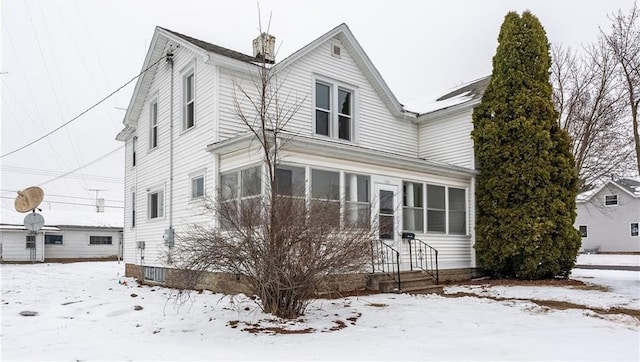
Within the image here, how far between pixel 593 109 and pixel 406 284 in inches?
508

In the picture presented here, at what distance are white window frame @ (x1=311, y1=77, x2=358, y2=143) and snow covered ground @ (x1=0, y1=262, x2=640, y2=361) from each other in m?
5.38

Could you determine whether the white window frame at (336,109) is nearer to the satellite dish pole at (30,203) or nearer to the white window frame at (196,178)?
the white window frame at (196,178)

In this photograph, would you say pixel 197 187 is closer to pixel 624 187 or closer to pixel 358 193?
pixel 358 193

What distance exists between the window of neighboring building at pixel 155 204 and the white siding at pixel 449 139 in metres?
8.41

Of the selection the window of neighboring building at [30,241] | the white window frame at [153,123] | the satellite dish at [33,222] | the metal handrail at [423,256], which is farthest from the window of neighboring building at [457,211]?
the window of neighboring building at [30,241]

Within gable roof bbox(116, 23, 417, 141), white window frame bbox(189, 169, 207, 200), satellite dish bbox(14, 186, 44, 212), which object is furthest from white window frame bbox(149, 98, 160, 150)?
satellite dish bbox(14, 186, 44, 212)

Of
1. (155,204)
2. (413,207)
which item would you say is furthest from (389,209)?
(155,204)

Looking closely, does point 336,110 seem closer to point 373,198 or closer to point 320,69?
point 320,69

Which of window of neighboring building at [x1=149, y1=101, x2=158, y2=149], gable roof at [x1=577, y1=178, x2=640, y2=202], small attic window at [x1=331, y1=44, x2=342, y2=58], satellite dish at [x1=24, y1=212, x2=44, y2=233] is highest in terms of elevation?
small attic window at [x1=331, y1=44, x2=342, y2=58]

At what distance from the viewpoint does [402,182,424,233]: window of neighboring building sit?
42.5 feet

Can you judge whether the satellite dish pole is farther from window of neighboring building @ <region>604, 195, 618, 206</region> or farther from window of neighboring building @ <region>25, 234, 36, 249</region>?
window of neighboring building @ <region>604, 195, 618, 206</region>

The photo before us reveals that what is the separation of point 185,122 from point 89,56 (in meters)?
24.7

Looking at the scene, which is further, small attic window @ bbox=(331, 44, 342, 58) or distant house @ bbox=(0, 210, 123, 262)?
distant house @ bbox=(0, 210, 123, 262)

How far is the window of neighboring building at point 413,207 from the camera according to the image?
1297 cm
